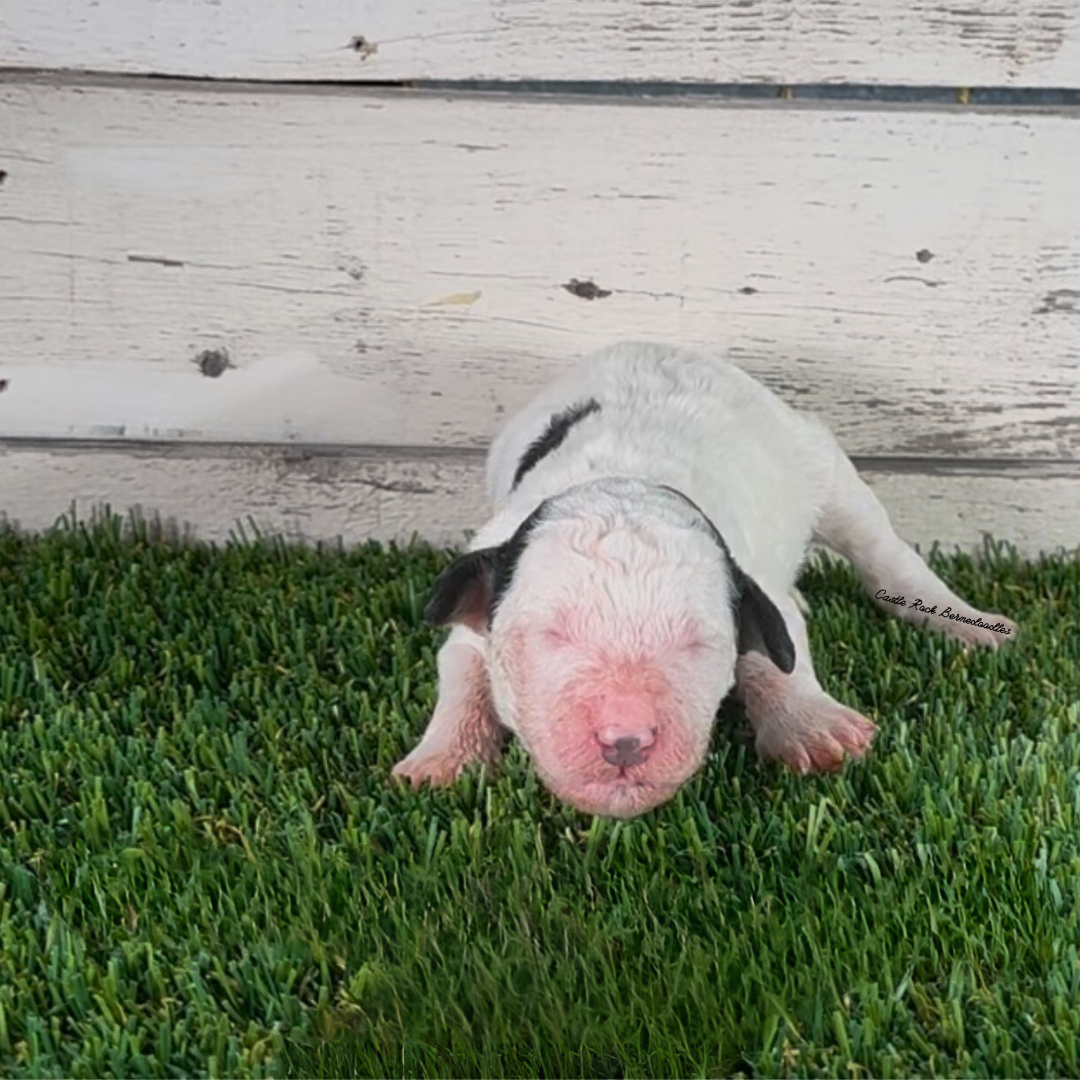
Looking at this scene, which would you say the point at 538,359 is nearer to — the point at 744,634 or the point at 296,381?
the point at 296,381

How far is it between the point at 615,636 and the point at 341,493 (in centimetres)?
139

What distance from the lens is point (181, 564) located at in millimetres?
2641

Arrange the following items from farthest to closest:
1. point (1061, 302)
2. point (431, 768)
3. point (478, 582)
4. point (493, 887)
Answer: point (1061, 302), point (431, 768), point (478, 582), point (493, 887)

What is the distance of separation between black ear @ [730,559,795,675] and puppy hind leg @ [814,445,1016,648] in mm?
716

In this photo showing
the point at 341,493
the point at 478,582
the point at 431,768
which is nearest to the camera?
the point at 478,582

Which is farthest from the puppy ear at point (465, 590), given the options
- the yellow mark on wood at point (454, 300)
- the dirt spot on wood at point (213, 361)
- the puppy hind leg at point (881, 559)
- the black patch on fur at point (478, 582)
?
the dirt spot on wood at point (213, 361)

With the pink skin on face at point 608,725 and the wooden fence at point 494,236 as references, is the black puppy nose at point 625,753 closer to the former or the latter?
the pink skin on face at point 608,725

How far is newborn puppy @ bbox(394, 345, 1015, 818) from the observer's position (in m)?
1.54

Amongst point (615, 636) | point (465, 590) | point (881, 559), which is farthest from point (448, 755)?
point (881, 559)

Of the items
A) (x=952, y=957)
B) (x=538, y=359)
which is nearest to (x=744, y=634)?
(x=952, y=957)

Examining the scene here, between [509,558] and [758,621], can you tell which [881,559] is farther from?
[509,558]

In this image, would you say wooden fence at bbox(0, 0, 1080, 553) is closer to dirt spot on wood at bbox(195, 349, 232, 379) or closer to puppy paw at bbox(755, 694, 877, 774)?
dirt spot on wood at bbox(195, 349, 232, 379)

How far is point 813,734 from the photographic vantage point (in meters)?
1.90

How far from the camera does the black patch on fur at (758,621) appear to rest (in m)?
1.71
